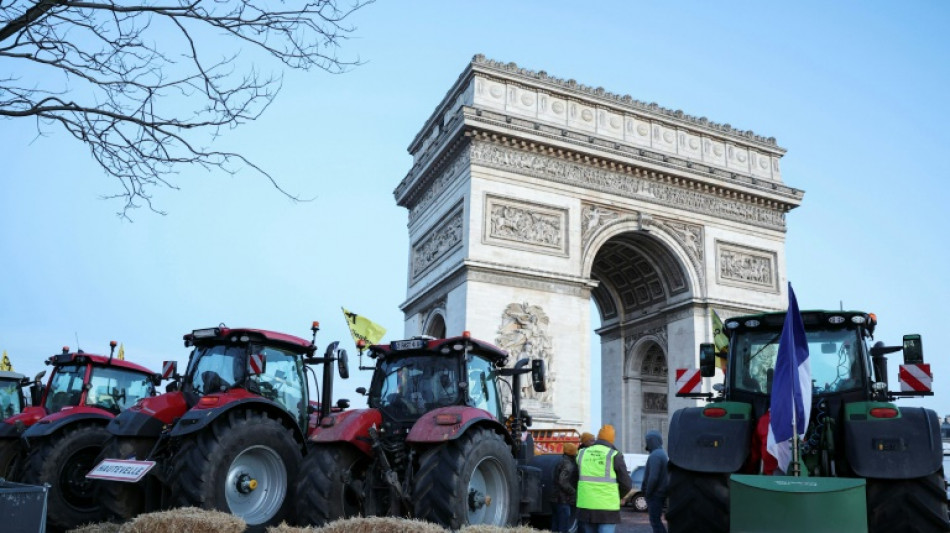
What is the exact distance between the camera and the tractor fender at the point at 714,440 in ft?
19.2

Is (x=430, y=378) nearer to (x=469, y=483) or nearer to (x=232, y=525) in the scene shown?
(x=469, y=483)

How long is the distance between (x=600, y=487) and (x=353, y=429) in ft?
7.62

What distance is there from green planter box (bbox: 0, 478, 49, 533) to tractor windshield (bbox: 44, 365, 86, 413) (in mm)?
6769

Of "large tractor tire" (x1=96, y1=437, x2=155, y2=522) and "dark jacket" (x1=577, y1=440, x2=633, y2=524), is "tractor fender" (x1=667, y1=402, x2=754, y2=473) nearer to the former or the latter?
"dark jacket" (x1=577, y1=440, x2=633, y2=524)

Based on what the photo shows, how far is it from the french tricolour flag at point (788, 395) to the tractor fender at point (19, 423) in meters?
8.67

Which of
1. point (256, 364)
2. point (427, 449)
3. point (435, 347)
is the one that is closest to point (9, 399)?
point (256, 364)

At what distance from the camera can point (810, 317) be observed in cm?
652

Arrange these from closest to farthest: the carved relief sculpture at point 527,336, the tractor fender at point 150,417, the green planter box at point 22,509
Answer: the green planter box at point 22,509, the tractor fender at point 150,417, the carved relief sculpture at point 527,336

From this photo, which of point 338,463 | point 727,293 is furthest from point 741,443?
point 727,293

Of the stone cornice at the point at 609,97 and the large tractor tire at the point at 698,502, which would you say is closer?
the large tractor tire at the point at 698,502

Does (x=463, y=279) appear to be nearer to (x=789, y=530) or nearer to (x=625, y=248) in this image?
(x=625, y=248)

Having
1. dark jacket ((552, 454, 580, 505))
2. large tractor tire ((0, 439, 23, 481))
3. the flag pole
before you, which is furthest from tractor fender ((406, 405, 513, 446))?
large tractor tire ((0, 439, 23, 481))

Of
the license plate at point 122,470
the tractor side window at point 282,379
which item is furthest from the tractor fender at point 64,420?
the tractor side window at point 282,379

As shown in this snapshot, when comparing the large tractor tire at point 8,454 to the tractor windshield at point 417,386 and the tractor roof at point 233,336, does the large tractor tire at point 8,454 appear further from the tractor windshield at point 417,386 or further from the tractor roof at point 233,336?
the tractor windshield at point 417,386
